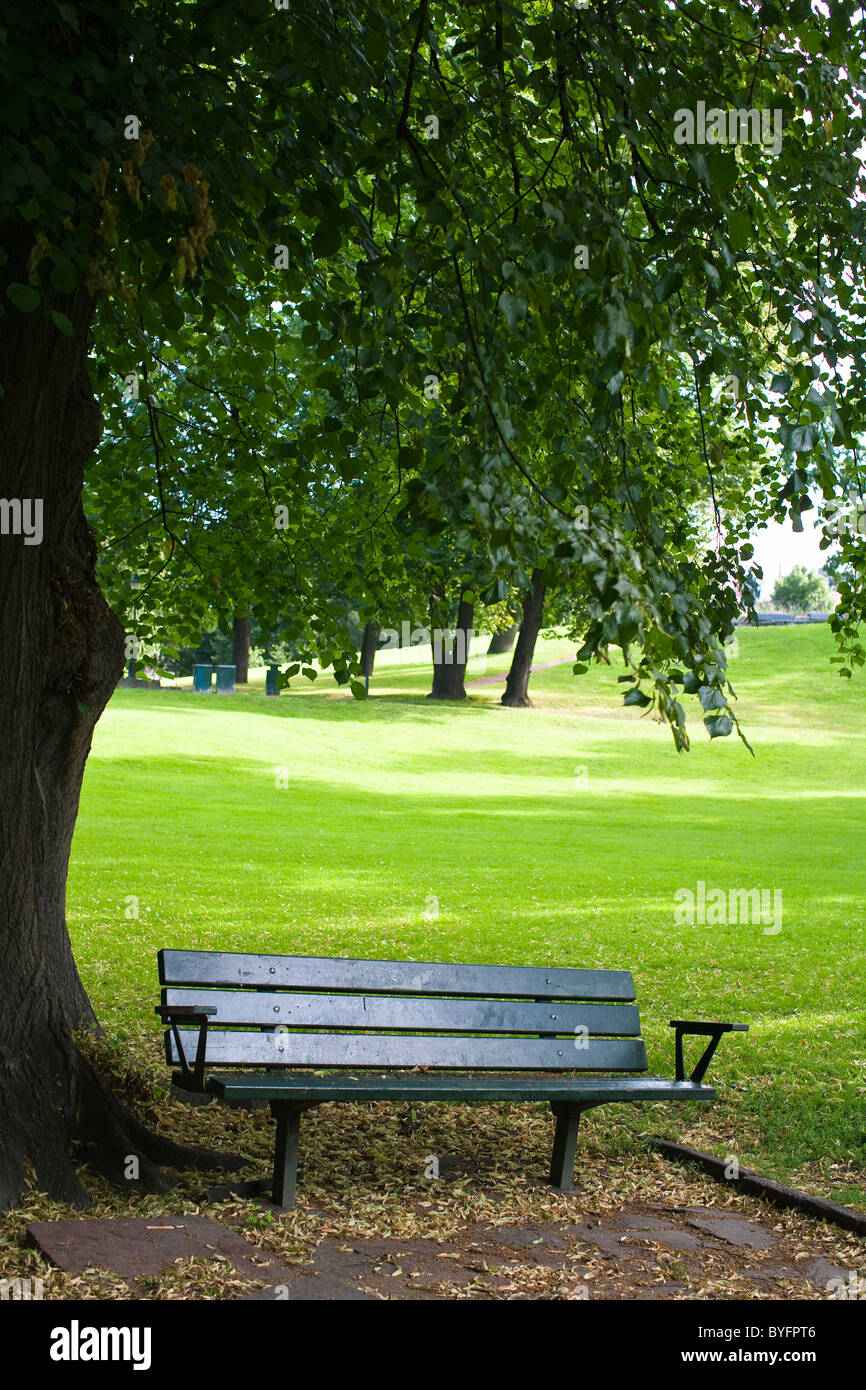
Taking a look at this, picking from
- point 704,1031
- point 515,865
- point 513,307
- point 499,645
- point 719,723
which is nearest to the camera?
point 719,723

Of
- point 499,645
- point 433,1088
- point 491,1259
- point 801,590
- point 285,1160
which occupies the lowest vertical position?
point 491,1259

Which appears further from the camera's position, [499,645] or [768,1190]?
[499,645]

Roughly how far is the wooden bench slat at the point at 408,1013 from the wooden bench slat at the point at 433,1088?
272 mm

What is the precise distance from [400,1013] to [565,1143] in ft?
3.08

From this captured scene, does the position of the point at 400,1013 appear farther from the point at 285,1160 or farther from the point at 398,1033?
the point at 285,1160

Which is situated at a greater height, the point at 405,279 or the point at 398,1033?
the point at 405,279

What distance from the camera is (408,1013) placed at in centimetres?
596

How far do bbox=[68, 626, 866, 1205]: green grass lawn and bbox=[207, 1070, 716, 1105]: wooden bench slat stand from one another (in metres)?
1.00

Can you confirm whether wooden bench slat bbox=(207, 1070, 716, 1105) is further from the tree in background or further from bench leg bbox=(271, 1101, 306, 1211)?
the tree in background

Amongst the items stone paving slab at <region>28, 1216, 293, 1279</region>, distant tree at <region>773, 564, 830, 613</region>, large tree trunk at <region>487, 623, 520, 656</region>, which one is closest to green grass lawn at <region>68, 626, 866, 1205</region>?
stone paving slab at <region>28, 1216, 293, 1279</region>

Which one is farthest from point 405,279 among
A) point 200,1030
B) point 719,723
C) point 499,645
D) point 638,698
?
point 499,645

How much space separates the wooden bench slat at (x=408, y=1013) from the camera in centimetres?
557

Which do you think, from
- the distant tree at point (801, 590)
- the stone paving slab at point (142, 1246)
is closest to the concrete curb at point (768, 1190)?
the stone paving slab at point (142, 1246)

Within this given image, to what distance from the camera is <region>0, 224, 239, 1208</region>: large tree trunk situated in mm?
4973
